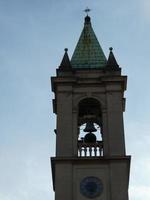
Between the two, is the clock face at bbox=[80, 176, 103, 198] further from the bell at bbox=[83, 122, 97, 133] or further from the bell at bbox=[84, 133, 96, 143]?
the bell at bbox=[83, 122, 97, 133]

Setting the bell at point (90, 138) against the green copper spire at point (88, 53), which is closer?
the bell at point (90, 138)

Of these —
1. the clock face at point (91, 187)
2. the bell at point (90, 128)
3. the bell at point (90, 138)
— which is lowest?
the clock face at point (91, 187)

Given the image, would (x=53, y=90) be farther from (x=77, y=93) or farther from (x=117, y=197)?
(x=117, y=197)

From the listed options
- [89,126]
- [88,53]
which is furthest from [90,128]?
[88,53]

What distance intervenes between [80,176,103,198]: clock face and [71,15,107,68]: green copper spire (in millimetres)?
7605

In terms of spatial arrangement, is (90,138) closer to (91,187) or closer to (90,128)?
(90,128)

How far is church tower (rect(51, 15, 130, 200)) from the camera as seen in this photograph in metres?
31.6

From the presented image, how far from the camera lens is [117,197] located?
3102 centimetres

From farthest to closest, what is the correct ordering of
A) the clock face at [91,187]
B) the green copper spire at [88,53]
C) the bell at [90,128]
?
the green copper spire at [88,53] → the bell at [90,128] → the clock face at [91,187]

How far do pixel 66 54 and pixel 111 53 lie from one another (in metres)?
2.57

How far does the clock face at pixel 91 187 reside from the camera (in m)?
31.3

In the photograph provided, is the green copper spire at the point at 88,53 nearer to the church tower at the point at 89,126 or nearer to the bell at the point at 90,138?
the church tower at the point at 89,126

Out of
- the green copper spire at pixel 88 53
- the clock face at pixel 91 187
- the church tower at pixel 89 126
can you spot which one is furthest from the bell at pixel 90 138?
the green copper spire at pixel 88 53

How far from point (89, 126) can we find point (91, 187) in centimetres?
431
